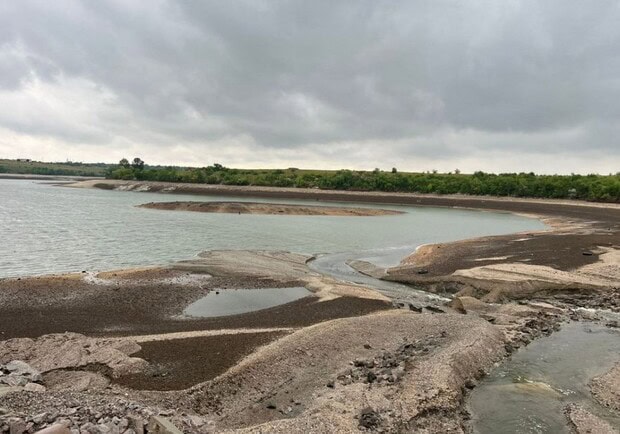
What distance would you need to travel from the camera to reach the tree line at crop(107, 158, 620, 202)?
10728cm

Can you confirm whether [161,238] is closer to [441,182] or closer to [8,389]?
[8,389]

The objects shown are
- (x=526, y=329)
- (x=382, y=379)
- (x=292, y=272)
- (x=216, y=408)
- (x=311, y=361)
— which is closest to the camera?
(x=216, y=408)

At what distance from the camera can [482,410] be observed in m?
11.9

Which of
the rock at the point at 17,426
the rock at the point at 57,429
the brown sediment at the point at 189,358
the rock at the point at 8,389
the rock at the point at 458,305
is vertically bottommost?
the brown sediment at the point at 189,358

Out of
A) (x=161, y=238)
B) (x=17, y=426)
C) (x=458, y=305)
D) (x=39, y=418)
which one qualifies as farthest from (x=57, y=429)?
(x=161, y=238)

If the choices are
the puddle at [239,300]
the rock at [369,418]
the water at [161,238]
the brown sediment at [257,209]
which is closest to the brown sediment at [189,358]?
the puddle at [239,300]

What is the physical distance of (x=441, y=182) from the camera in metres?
138

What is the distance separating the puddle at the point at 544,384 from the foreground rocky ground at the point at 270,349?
39cm

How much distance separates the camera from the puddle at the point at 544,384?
37.1 ft

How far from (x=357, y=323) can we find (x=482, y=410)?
6.80m

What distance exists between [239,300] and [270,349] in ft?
27.3

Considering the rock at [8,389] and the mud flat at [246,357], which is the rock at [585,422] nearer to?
the mud flat at [246,357]

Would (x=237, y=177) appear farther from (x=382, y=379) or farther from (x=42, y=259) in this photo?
(x=382, y=379)

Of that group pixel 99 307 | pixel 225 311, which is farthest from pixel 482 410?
pixel 99 307
